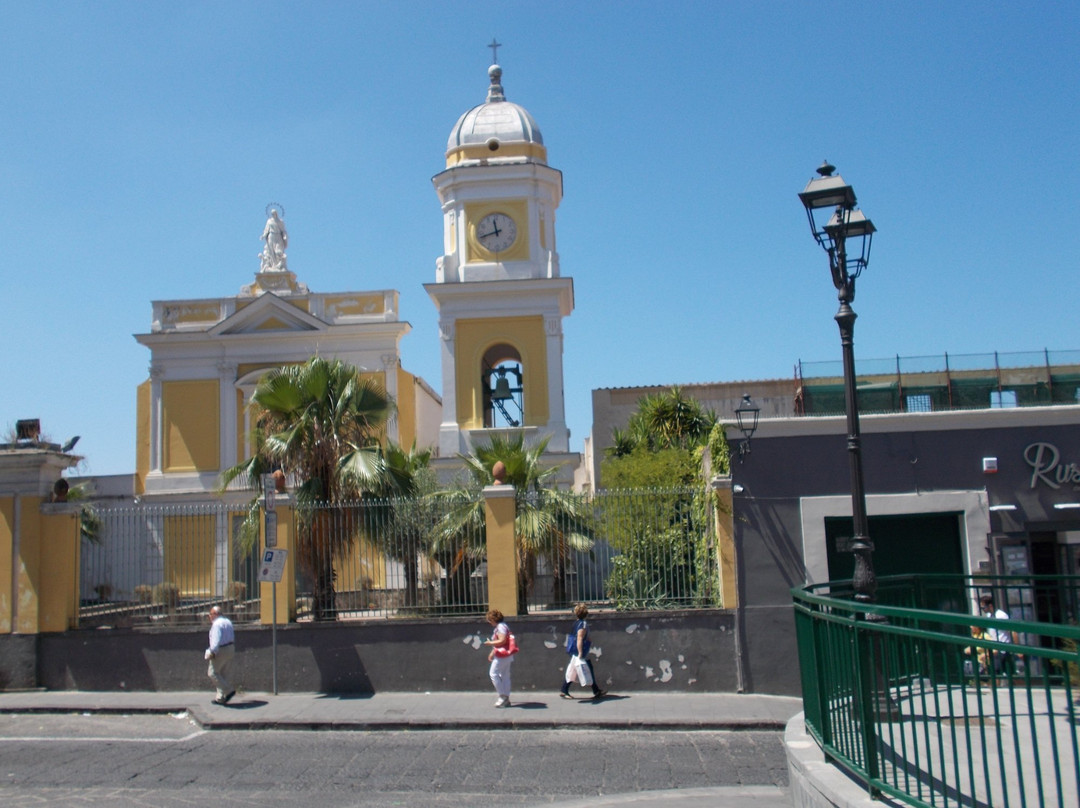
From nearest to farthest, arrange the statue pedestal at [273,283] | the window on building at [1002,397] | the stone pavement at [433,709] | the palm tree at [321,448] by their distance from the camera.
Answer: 1. the stone pavement at [433,709]
2. the palm tree at [321,448]
3. the statue pedestal at [273,283]
4. the window on building at [1002,397]

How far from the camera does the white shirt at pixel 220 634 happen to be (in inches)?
535

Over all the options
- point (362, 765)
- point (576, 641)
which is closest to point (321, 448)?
point (576, 641)

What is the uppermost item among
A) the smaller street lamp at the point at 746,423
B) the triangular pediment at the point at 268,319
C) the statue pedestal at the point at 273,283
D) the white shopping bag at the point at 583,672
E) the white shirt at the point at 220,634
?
the statue pedestal at the point at 273,283

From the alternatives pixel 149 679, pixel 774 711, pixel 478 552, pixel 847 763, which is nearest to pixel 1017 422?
pixel 774 711

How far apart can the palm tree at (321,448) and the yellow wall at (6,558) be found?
330 cm

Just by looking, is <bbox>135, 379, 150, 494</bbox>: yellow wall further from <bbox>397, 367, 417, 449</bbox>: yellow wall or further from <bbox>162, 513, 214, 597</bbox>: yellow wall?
<bbox>162, 513, 214, 597</bbox>: yellow wall

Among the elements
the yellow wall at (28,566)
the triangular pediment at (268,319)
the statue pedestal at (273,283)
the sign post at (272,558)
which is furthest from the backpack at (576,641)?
the statue pedestal at (273,283)

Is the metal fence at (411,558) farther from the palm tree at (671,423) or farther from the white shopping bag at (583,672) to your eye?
the palm tree at (671,423)

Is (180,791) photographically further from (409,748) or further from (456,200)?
(456,200)

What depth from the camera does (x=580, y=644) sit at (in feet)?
43.8

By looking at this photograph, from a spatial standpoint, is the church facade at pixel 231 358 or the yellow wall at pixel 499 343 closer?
the yellow wall at pixel 499 343

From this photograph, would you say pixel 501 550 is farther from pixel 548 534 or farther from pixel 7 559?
pixel 7 559

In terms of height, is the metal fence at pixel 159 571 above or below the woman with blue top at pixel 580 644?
above

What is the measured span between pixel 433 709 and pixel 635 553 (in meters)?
3.52
